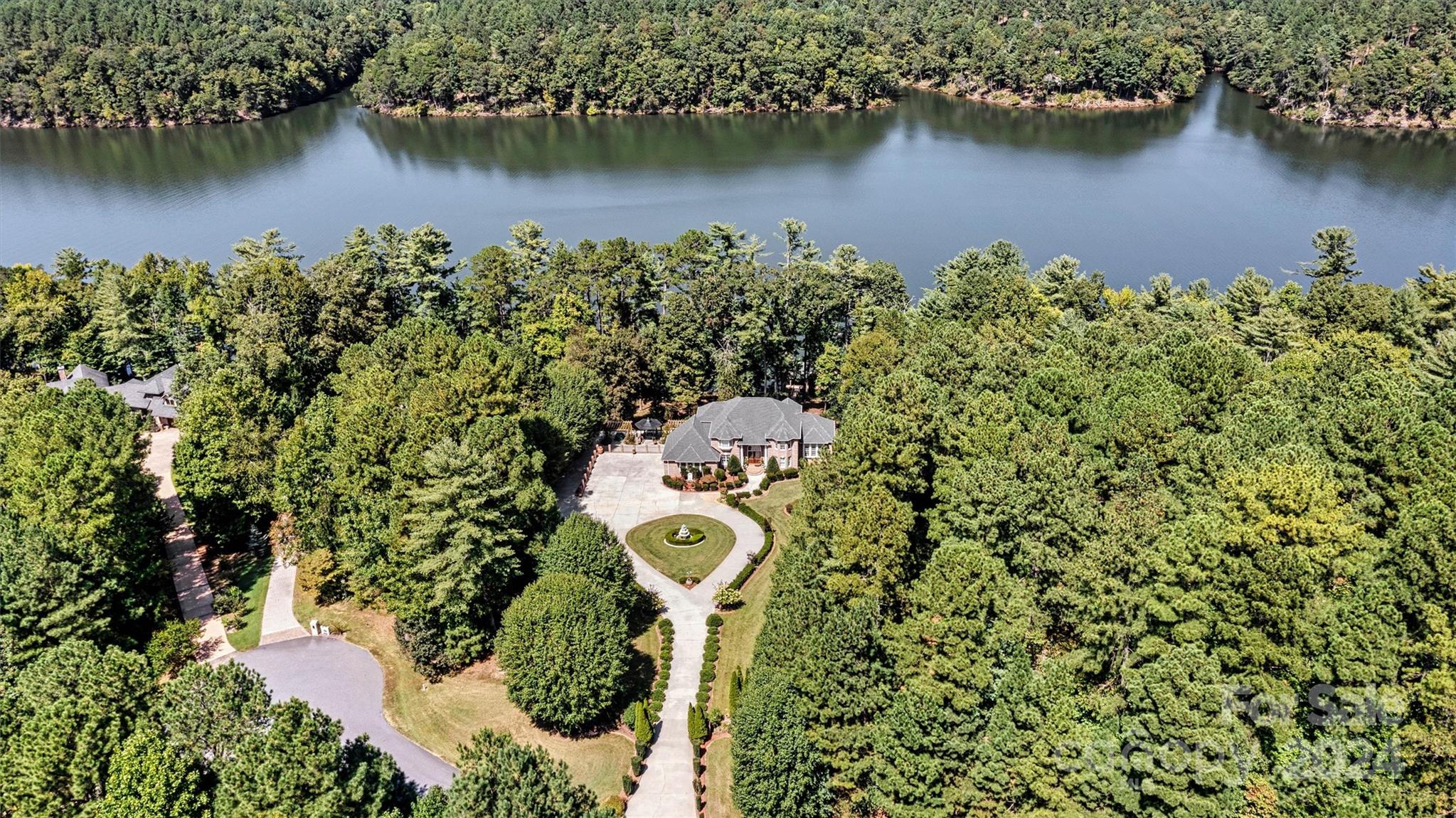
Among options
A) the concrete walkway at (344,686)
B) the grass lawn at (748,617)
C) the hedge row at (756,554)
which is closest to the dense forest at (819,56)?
the grass lawn at (748,617)

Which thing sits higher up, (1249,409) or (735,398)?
(1249,409)

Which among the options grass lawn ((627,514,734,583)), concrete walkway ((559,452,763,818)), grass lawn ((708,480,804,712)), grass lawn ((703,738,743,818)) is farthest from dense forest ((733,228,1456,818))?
grass lawn ((627,514,734,583))

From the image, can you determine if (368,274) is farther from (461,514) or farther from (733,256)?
(461,514)

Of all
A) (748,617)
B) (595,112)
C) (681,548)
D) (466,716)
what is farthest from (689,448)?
(595,112)

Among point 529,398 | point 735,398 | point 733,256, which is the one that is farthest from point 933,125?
point 529,398

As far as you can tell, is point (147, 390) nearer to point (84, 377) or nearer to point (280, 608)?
point (84, 377)

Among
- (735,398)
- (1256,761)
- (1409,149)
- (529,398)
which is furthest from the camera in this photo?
(1409,149)
